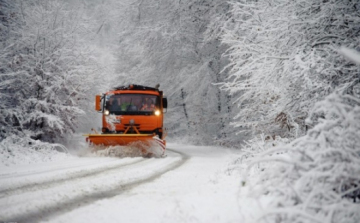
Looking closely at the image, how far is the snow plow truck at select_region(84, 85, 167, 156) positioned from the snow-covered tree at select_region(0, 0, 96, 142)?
10.2 ft

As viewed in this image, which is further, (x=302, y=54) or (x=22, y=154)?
(x=22, y=154)

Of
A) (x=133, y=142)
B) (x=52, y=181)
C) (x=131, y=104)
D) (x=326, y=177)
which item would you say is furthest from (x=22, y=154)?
(x=326, y=177)

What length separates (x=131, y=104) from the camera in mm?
10195

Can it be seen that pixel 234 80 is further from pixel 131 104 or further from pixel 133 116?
pixel 131 104

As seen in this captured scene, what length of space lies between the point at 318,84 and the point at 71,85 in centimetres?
1192

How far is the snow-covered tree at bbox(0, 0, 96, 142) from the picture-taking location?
38.3 feet

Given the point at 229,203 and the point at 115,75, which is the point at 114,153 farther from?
A: the point at 115,75

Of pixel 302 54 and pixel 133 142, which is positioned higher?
pixel 302 54

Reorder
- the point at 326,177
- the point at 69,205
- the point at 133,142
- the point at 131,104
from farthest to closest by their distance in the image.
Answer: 1. the point at 131,104
2. the point at 133,142
3. the point at 69,205
4. the point at 326,177

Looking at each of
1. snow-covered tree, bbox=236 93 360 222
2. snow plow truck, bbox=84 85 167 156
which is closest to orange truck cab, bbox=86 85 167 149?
snow plow truck, bbox=84 85 167 156

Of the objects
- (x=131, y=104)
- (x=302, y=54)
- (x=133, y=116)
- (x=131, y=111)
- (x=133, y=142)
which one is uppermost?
(x=302, y=54)

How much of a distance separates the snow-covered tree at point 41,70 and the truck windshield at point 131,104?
10.5 ft

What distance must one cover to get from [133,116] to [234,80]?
4507 millimetres

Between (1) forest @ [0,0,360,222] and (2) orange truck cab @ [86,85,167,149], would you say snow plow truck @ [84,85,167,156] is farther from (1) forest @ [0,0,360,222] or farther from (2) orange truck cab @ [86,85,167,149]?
(1) forest @ [0,0,360,222]
